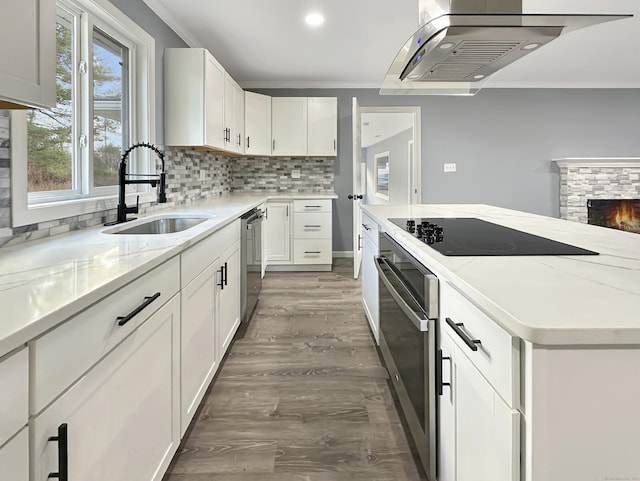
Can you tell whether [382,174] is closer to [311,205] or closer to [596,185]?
[596,185]

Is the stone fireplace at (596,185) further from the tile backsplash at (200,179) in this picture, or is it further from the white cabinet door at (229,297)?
the white cabinet door at (229,297)

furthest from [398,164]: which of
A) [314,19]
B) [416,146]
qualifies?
[314,19]

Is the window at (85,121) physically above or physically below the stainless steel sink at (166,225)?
above

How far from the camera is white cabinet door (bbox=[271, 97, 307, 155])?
5586mm

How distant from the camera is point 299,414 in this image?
213cm

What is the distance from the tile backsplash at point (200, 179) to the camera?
1646 millimetres

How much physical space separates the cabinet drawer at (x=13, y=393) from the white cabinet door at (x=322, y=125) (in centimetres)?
510

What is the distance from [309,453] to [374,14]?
125 inches

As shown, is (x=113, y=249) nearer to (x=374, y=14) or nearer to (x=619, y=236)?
(x=619, y=236)

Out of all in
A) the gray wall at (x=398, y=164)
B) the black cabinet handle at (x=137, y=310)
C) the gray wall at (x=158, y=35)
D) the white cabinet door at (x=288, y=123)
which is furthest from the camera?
the gray wall at (x=398, y=164)

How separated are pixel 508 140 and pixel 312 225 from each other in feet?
9.66

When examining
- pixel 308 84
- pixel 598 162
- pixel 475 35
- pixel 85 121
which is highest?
pixel 308 84

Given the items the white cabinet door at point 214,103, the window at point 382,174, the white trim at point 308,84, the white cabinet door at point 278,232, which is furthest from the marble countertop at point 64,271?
the window at point 382,174

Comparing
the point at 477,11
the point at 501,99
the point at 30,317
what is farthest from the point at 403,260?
the point at 501,99
